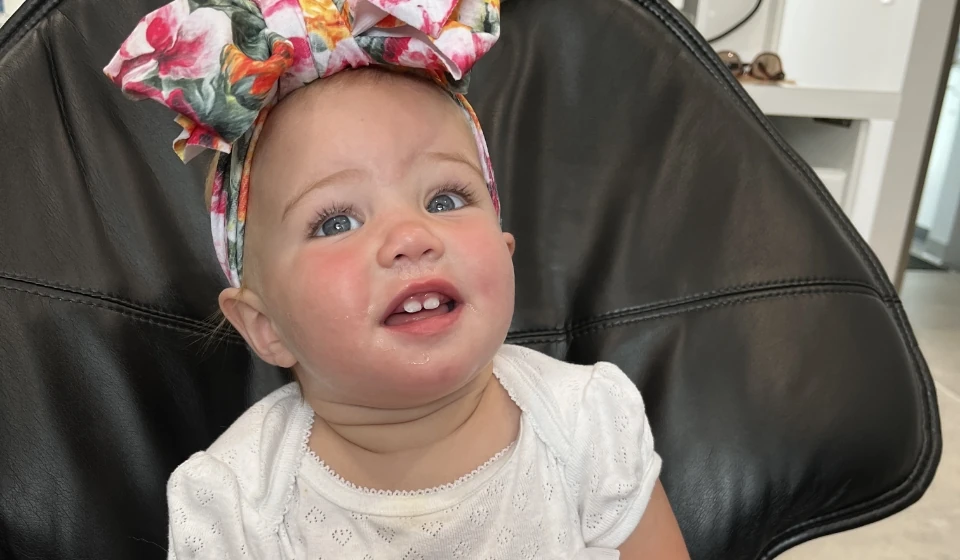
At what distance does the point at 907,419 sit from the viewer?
0.73 m

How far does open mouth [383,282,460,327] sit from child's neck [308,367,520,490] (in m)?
0.10

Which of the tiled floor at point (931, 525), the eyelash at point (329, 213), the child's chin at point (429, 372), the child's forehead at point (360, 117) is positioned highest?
the child's forehead at point (360, 117)

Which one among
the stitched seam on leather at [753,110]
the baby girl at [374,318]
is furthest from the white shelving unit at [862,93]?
the baby girl at [374,318]

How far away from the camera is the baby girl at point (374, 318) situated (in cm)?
57

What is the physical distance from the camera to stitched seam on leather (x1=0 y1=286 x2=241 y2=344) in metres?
0.72

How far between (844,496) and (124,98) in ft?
2.69

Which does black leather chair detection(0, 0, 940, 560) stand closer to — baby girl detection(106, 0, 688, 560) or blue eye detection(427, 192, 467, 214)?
baby girl detection(106, 0, 688, 560)

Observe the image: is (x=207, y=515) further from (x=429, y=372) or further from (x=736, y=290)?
(x=736, y=290)

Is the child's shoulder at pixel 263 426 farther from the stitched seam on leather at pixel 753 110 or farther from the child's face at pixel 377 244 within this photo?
the stitched seam on leather at pixel 753 110

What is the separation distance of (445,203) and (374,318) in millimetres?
128

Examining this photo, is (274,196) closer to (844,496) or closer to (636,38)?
(636,38)

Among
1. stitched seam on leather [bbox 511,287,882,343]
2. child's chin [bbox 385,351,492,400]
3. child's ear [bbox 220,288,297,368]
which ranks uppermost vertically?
child's chin [bbox 385,351,492,400]

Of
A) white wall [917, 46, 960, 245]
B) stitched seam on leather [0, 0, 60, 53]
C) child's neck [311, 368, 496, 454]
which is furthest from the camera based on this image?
white wall [917, 46, 960, 245]

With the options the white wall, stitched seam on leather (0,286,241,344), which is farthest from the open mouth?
the white wall
